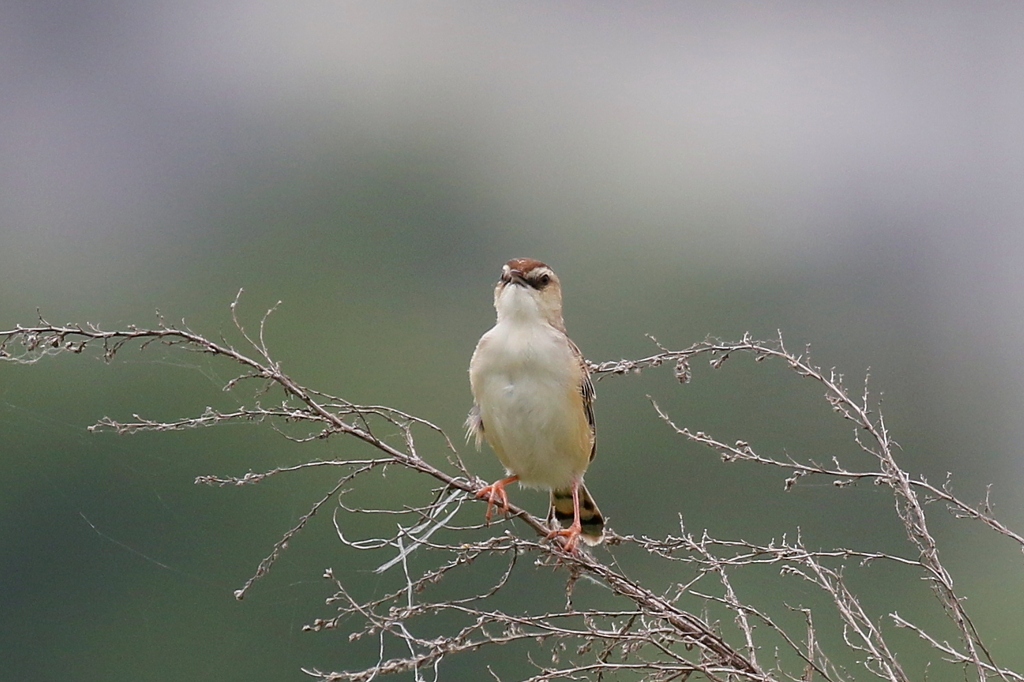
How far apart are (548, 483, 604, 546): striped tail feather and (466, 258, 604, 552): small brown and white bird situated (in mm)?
161

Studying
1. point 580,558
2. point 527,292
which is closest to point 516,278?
point 527,292

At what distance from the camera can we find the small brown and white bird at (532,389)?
4.28 metres

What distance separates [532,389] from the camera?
168 inches

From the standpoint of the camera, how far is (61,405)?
22.9m

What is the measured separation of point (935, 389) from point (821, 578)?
24153mm

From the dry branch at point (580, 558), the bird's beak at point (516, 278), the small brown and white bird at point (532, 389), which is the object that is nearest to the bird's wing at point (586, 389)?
the small brown and white bird at point (532, 389)

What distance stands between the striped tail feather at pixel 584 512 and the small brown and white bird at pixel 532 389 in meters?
0.16

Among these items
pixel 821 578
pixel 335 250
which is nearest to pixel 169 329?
pixel 821 578

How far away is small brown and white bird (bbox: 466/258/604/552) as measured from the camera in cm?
428

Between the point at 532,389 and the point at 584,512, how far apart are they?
28.6 inches

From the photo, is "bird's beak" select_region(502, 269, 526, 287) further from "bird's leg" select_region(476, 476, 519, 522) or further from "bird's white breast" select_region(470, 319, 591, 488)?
"bird's leg" select_region(476, 476, 519, 522)

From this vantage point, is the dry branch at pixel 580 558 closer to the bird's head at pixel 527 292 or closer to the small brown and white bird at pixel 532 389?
the small brown and white bird at pixel 532 389

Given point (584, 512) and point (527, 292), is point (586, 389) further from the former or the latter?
point (584, 512)

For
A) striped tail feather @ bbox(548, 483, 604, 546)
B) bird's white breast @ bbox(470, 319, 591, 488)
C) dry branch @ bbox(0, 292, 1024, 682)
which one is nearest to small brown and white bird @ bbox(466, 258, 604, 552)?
bird's white breast @ bbox(470, 319, 591, 488)
